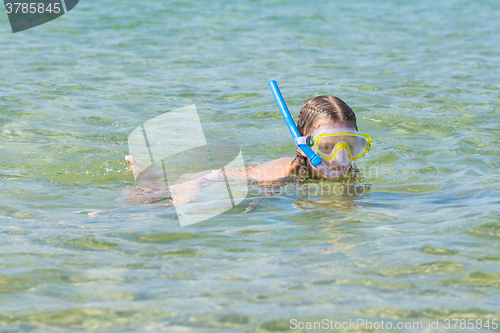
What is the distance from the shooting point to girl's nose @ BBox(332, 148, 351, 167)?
3816 millimetres

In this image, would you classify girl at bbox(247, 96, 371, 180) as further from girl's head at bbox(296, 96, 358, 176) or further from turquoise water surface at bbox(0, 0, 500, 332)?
turquoise water surface at bbox(0, 0, 500, 332)

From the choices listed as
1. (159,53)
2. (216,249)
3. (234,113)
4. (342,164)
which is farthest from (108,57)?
(216,249)

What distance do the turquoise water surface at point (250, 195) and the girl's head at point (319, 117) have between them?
0.59 ft

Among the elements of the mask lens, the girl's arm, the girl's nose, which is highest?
the mask lens

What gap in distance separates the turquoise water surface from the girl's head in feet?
0.59

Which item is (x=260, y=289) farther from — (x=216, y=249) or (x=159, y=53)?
(x=159, y=53)

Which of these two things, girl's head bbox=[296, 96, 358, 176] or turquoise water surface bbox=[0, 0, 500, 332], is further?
girl's head bbox=[296, 96, 358, 176]

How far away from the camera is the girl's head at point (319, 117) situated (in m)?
3.94

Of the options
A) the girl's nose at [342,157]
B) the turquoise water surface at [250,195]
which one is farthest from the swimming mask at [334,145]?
the turquoise water surface at [250,195]

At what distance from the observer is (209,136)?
20.1 ft

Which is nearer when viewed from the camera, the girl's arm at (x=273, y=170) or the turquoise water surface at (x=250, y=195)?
the turquoise water surface at (x=250, y=195)

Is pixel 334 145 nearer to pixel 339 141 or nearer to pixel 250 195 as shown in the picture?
pixel 339 141

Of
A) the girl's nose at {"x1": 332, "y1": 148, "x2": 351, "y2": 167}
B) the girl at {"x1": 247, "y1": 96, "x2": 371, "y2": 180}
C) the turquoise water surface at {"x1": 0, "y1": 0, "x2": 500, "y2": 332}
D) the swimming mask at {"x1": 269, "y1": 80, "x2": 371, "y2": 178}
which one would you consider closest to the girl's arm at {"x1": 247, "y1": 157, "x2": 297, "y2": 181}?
the girl at {"x1": 247, "y1": 96, "x2": 371, "y2": 180}

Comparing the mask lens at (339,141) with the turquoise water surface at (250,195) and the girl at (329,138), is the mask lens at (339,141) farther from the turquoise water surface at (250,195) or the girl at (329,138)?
the turquoise water surface at (250,195)
